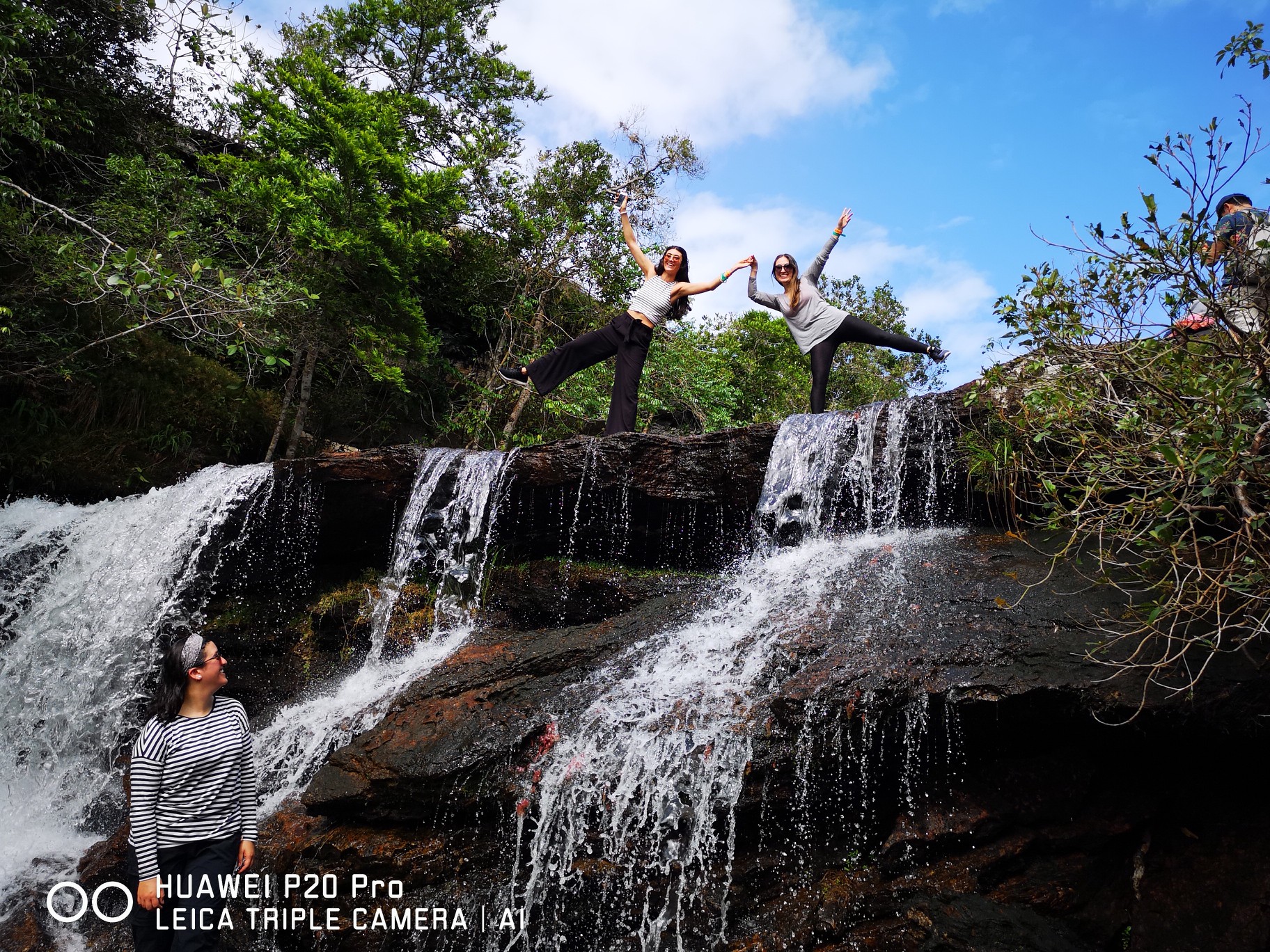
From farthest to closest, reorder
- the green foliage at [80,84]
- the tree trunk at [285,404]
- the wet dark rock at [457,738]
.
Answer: the tree trunk at [285,404] < the green foliage at [80,84] < the wet dark rock at [457,738]

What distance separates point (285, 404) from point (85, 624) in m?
4.27

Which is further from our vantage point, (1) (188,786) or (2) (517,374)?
(2) (517,374)

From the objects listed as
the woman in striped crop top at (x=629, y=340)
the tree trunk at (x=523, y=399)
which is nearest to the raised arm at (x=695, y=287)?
the woman in striped crop top at (x=629, y=340)

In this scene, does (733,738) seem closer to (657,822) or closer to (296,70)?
(657,822)

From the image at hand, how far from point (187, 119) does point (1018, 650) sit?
13971mm

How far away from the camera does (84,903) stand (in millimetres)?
5270

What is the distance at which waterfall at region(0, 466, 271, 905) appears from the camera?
6.90m

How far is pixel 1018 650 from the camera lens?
14.3ft

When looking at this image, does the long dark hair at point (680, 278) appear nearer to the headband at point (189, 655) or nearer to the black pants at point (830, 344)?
the black pants at point (830, 344)

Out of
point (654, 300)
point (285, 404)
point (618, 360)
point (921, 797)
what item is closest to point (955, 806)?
point (921, 797)

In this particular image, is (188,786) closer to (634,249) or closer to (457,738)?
(457,738)

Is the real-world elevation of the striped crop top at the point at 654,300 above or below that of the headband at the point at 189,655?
above

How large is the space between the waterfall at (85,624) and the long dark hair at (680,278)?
193 inches

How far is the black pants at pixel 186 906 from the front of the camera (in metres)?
3.07
